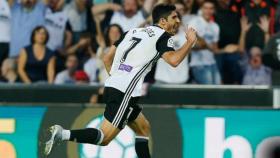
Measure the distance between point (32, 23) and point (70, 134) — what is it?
186 inches

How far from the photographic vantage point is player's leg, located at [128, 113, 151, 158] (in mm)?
8953

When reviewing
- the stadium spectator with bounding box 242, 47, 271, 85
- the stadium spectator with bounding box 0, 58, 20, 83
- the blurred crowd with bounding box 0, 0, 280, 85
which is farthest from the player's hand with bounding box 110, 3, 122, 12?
the stadium spectator with bounding box 242, 47, 271, 85

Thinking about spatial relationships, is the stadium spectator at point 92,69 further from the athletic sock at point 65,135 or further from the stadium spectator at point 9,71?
the athletic sock at point 65,135

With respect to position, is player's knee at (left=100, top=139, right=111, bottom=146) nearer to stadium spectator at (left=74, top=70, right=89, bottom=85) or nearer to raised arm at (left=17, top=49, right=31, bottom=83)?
stadium spectator at (left=74, top=70, right=89, bottom=85)

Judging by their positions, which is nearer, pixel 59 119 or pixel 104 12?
pixel 59 119

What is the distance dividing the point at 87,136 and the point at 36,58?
4.32m

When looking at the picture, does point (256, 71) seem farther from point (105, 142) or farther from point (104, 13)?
point (105, 142)

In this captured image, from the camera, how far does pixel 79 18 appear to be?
43.3 ft

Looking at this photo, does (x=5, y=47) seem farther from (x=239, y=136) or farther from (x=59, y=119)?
(x=239, y=136)

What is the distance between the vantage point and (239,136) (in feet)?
29.8

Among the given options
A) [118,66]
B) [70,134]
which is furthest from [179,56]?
[70,134]

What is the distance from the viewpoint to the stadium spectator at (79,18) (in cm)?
1320

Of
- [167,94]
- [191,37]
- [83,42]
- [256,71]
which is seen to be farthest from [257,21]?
[191,37]

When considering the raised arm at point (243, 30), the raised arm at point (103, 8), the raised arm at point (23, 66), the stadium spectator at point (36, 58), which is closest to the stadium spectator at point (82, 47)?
the raised arm at point (103, 8)
